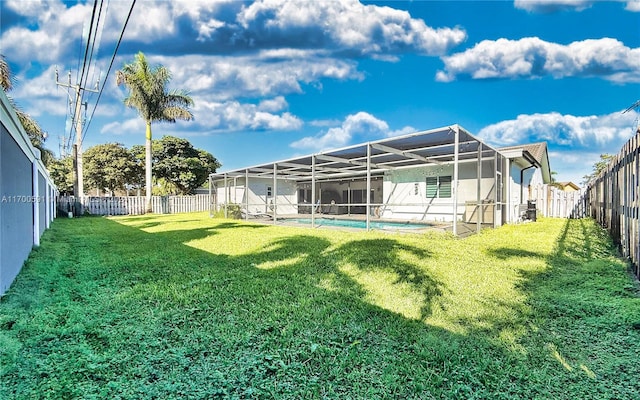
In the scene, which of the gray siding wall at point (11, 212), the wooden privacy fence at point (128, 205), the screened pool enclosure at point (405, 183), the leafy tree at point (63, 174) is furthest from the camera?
the leafy tree at point (63, 174)

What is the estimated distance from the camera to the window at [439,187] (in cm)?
1355

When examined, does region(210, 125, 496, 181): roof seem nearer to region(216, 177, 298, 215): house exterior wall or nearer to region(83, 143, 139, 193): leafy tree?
region(216, 177, 298, 215): house exterior wall

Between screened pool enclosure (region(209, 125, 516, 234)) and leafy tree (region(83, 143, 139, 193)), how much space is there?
15.5m

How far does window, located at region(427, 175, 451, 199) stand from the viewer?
534 inches

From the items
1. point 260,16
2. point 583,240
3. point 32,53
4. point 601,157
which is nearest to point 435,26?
point 260,16

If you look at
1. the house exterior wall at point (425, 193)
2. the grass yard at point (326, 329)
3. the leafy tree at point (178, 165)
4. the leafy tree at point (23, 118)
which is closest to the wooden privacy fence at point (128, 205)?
the leafy tree at point (23, 118)

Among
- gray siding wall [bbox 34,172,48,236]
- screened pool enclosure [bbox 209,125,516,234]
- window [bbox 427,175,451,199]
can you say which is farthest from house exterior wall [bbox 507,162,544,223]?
gray siding wall [bbox 34,172,48,236]

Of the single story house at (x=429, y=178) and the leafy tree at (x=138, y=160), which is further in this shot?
the leafy tree at (x=138, y=160)

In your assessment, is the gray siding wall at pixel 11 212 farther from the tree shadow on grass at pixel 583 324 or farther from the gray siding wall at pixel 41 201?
the tree shadow on grass at pixel 583 324

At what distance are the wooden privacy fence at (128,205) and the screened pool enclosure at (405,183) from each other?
428cm

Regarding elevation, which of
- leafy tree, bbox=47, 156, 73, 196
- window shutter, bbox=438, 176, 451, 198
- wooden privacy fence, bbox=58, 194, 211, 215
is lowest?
wooden privacy fence, bbox=58, 194, 211, 215

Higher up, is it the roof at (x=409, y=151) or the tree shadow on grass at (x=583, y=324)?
the roof at (x=409, y=151)

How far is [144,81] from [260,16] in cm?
1630

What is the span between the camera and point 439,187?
45.3ft
